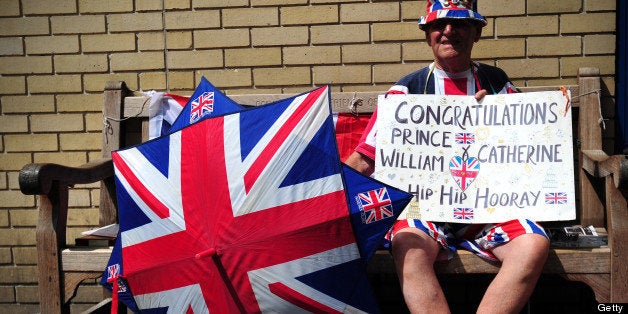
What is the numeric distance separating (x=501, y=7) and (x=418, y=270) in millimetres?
1641

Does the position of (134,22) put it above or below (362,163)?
above

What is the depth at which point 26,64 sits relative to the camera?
3.78m

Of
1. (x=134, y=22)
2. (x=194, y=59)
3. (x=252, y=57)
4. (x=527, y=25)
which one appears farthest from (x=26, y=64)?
(x=527, y=25)

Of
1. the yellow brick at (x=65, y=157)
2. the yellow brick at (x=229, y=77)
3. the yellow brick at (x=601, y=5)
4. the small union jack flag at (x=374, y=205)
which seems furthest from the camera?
the yellow brick at (x=65, y=157)

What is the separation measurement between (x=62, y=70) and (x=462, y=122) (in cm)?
229

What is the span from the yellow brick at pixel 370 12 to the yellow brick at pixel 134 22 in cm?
105

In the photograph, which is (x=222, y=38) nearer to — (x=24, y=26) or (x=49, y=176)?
(x=24, y=26)

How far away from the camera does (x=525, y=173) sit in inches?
115

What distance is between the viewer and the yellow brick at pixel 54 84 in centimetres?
376

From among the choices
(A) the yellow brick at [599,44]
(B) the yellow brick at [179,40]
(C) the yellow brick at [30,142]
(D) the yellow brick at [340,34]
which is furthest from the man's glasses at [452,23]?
(C) the yellow brick at [30,142]

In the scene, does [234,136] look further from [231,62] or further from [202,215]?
[231,62]

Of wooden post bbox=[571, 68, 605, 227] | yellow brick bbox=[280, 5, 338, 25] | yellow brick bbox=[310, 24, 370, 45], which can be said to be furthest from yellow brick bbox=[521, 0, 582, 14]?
yellow brick bbox=[280, 5, 338, 25]

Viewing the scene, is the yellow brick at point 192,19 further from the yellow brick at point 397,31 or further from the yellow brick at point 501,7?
the yellow brick at point 501,7

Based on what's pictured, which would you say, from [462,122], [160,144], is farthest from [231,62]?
[462,122]
